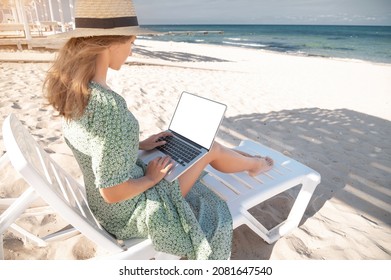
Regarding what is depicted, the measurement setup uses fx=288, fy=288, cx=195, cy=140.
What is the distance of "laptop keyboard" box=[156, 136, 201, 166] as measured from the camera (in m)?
1.78

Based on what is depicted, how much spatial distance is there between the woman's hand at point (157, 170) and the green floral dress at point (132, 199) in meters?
0.06

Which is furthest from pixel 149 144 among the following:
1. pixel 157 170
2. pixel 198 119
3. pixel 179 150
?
pixel 157 170

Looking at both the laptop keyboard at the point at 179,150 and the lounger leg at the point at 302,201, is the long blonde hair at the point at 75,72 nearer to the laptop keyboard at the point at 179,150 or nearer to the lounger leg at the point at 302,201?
the laptop keyboard at the point at 179,150

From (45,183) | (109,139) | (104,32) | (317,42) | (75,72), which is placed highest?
(104,32)

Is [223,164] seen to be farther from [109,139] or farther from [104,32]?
[104,32]

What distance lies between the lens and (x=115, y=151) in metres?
1.25

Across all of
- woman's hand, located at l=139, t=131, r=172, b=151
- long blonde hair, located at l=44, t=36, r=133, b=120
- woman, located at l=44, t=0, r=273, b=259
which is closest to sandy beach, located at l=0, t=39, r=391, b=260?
woman, located at l=44, t=0, r=273, b=259

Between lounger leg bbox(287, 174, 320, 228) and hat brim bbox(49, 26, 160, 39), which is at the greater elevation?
hat brim bbox(49, 26, 160, 39)

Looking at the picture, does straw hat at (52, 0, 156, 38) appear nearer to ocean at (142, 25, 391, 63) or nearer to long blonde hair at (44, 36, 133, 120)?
long blonde hair at (44, 36, 133, 120)

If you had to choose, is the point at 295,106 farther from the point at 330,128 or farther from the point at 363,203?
the point at 363,203

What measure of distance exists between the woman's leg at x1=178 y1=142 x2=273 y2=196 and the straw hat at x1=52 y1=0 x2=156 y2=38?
32.3 inches

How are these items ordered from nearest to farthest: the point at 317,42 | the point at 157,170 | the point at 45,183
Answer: the point at 45,183 → the point at 157,170 → the point at 317,42

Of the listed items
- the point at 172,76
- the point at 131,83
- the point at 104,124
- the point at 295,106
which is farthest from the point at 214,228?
the point at 172,76

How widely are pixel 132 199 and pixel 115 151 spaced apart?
0.37m
